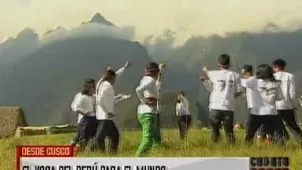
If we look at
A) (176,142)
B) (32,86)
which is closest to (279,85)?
(176,142)

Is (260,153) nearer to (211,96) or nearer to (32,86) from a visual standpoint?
(211,96)

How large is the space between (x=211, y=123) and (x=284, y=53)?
78cm

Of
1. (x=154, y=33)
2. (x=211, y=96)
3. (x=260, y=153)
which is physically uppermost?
(x=154, y=33)

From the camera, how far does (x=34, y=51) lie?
6.30 m

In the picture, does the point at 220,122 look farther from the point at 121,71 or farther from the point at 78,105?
the point at 78,105

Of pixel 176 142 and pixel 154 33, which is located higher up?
pixel 154 33

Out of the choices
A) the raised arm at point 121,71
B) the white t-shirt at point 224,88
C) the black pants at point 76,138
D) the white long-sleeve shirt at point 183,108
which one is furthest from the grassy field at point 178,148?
the raised arm at point 121,71

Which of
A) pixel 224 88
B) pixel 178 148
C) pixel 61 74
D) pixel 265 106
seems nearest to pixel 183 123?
pixel 178 148

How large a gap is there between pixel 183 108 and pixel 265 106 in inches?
26.4

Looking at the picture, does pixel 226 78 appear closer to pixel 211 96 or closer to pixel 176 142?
pixel 211 96

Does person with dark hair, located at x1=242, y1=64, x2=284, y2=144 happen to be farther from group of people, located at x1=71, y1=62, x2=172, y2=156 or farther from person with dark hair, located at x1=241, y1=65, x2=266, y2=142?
group of people, located at x1=71, y1=62, x2=172, y2=156

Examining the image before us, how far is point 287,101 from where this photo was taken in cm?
632

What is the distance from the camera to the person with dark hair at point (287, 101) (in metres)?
6.26

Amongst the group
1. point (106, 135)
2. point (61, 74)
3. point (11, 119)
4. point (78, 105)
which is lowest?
point (106, 135)
